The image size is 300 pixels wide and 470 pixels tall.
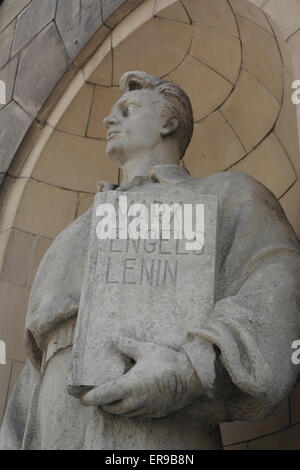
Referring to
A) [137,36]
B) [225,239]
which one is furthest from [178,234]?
[137,36]

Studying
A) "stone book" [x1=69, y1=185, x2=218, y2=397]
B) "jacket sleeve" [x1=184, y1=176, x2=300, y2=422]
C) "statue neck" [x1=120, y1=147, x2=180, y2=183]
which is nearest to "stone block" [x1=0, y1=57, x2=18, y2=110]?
"statue neck" [x1=120, y1=147, x2=180, y2=183]

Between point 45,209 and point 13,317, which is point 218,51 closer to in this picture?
point 45,209

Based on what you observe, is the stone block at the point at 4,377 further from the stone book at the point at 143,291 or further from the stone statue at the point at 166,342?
the stone book at the point at 143,291

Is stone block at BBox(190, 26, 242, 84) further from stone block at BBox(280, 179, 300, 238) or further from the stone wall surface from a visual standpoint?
stone block at BBox(280, 179, 300, 238)

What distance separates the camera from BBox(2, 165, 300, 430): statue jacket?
2.46 metres

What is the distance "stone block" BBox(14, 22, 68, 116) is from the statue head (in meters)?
1.30

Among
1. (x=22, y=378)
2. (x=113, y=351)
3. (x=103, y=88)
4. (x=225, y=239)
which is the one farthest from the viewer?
(x=103, y=88)

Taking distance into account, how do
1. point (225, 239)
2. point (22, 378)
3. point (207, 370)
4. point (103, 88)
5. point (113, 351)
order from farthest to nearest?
point (103, 88), point (22, 378), point (225, 239), point (113, 351), point (207, 370)

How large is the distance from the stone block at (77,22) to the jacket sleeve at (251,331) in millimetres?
2282

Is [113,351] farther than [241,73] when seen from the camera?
No

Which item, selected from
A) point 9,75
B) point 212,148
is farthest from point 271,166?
point 9,75

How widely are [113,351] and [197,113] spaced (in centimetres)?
247
